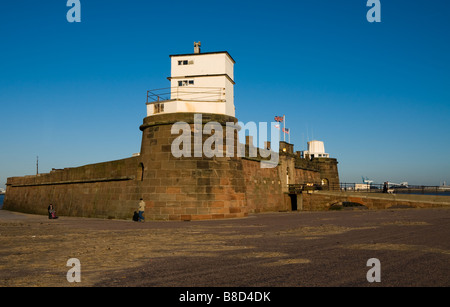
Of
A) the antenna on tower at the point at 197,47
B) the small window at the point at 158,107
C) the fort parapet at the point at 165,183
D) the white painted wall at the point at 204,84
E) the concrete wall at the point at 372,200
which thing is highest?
the antenna on tower at the point at 197,47

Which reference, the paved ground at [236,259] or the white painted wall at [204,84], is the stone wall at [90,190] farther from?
the paved ground at [236,259]

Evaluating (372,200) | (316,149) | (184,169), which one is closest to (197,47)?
(184,169)

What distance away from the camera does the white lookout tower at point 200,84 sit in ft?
67.6

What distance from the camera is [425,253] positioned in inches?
275

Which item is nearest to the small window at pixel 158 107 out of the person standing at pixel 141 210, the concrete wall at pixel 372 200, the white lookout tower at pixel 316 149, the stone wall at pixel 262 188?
the person standing at pixel 141 210

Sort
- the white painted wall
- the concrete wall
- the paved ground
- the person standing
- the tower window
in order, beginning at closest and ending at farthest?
the paved ground < the person standing < the white painted wall < the tower window < the concrete wall

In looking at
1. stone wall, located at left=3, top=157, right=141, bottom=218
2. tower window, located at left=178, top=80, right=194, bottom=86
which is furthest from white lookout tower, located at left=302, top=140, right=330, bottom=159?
stone wall, located at left=3, top=157, right=141, bottom=218

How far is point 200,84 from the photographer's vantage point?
75.6 ft

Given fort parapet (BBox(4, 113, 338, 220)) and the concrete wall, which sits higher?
fort parapet (BBox(4, 113, 338, 220))

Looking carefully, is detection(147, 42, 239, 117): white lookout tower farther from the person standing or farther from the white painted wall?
the person standing

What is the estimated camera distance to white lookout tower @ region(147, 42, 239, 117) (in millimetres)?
20609

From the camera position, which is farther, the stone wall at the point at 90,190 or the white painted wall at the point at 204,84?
the white painted wall at the point at 204,84

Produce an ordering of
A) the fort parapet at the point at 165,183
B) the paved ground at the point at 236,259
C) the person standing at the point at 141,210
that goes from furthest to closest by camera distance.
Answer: the fort parapet at the point at 165,183, the person standing at the point at 141,210, the paved ground at the point at 236,259

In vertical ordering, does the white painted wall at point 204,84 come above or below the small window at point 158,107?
above
